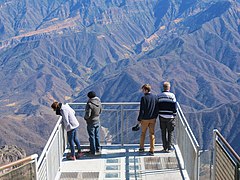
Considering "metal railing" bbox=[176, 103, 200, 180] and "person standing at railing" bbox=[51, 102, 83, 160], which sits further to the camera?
"person standing at railing" bbox=[51, 102, 83, 160]

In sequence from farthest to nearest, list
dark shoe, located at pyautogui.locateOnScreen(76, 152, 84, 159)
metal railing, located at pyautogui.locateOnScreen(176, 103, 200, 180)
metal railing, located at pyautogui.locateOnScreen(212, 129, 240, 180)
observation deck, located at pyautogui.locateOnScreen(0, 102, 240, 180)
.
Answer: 1. dark shoe, located at pyautogui.locateOnScreen(76, 152, 84, 159)
2. metal railing, located at pyautogui.locateOnScreen(176, 103, 200, 180)
3. observation deck, located at pyautogui.locateOnScreen(0, 102, 240, 180)
4. metal railing, located at pyautogui.locateOnScreen(212, 129, 240, 180)

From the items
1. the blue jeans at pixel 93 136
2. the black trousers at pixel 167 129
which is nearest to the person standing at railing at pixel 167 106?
the black trousers at pixel 167 129

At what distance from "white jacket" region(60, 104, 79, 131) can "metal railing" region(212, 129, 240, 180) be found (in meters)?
4.36

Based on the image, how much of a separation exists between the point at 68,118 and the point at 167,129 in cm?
260

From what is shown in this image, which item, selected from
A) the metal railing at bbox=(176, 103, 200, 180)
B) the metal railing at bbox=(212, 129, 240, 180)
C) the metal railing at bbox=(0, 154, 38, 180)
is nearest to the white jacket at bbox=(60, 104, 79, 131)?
the metal railing at bbox=(176, 103, 200, 180)

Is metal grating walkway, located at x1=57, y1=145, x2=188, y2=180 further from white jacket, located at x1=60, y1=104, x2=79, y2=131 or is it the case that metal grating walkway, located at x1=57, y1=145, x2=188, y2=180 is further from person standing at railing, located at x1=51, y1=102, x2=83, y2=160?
white jacket, located at x1=60, y1=104, x2=79, y2=131

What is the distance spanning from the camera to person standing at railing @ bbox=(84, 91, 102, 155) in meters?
12.4

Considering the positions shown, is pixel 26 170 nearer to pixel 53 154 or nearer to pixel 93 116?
pixel 53 154

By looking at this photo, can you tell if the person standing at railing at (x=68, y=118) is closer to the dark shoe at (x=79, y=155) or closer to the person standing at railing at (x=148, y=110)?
the dark shoe at (x=79, y=155)

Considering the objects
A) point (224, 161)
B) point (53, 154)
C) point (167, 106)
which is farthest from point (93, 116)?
point (224, 161)

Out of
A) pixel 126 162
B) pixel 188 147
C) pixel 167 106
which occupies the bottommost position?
pixel 188 147

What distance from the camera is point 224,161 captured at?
314 inches

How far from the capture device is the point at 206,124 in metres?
159

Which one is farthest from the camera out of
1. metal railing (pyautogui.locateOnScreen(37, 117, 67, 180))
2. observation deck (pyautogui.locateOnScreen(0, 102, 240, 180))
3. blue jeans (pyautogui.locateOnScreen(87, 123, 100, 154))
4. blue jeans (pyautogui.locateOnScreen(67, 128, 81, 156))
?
blue jeans (pyautogui.locateOnScreen(87, 123, 100, 154))
